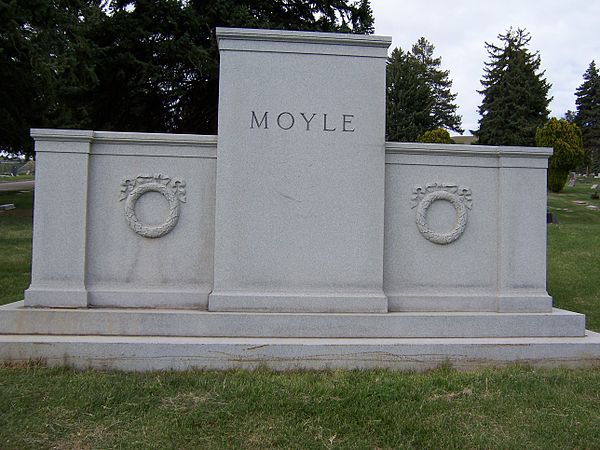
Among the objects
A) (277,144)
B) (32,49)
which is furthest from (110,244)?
(32,49)

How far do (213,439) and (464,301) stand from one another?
341 cm

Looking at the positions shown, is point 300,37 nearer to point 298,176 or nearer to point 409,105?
point 298,176

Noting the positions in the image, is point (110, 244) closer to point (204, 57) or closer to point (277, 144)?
point (277, 144)

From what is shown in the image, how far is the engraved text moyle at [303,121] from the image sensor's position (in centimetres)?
596

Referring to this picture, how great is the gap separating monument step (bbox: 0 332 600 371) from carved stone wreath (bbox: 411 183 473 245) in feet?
3.77

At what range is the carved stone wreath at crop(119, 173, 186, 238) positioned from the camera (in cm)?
596

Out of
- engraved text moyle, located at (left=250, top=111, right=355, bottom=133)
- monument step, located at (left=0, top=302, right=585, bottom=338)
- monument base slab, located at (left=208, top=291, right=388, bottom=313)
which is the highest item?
engraved text moyle, located at (left=250, top=111, right=355, bottom=133)

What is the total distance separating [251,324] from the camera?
A: 5.66 metres

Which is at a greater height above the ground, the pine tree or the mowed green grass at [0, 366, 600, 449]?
the pine tree

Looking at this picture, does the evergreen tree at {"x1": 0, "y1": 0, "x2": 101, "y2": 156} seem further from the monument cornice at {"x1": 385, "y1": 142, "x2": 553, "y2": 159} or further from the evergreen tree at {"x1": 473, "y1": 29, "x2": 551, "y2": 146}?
the evergreen tree at {"x1": 473, "y1": 29, "x2": 551, "y2": 146}

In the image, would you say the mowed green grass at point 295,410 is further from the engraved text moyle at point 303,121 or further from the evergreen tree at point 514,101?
the evergreen tree at point 514,101

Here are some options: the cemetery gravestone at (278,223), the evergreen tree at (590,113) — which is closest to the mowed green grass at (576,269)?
the cemetery gravestone at (278,223)

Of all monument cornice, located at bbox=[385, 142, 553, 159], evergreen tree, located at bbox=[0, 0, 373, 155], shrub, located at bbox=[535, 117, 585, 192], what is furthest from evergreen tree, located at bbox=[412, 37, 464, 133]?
monument cornice, located at bbox=[385, 142, 553, 159]

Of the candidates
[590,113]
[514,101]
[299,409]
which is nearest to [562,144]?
[514,101]
